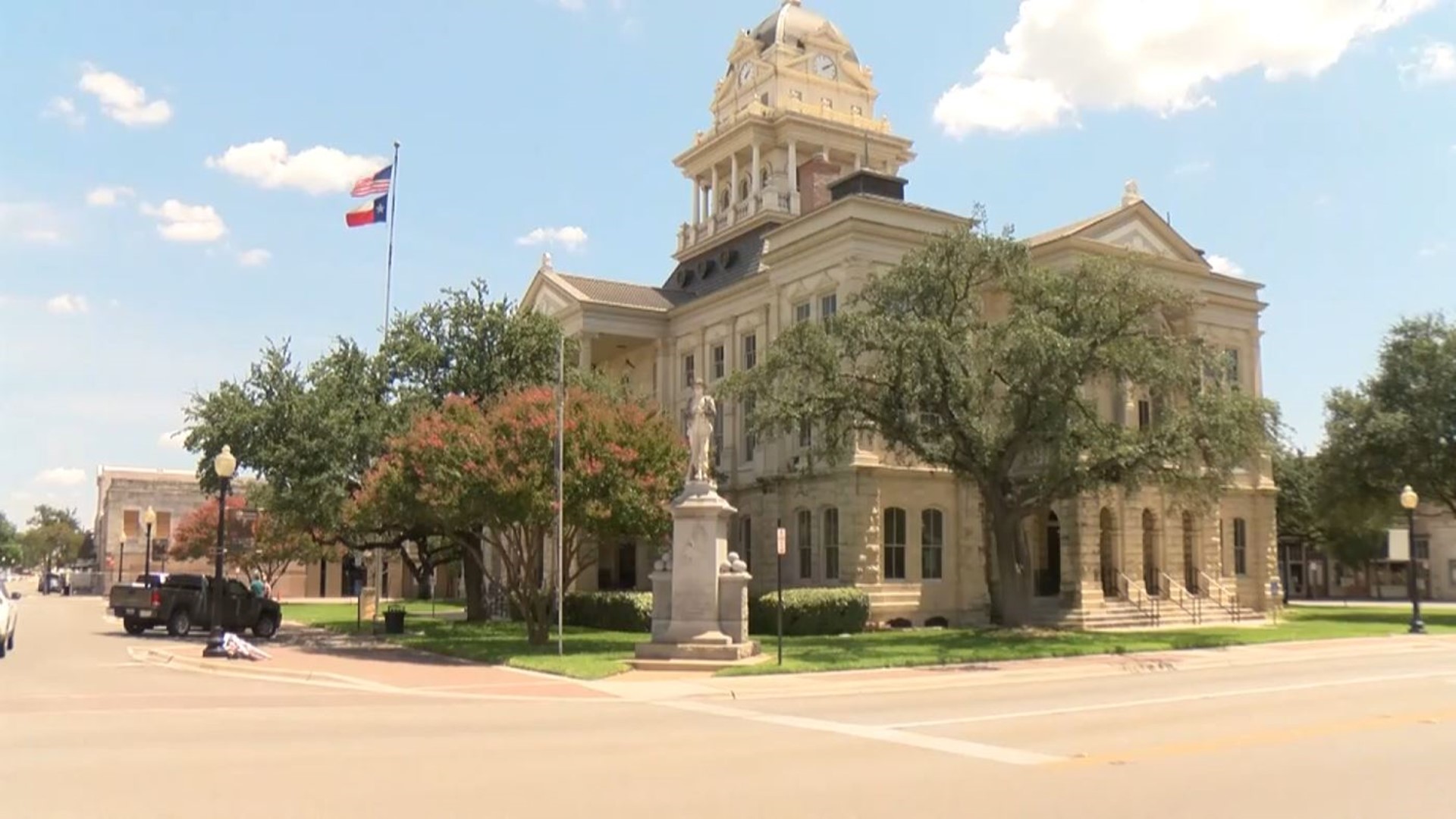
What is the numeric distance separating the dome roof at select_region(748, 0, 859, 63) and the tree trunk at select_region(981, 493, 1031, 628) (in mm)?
36227

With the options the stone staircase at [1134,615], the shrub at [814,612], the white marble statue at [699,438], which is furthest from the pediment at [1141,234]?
the white marble statue at [699,438]

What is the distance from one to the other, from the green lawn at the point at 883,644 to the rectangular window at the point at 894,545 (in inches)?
138

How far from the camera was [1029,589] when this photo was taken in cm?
3528

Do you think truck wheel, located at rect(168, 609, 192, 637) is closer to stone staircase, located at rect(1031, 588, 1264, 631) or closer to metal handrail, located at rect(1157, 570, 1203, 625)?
stone staircase, located at rect(1031, 588, 1264, 631)

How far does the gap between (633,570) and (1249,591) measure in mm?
23179

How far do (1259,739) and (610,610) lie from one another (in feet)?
82.4

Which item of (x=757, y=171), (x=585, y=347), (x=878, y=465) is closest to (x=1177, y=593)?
(x=878, y=465)

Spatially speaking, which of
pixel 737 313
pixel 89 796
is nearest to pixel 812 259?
pixel 737 313

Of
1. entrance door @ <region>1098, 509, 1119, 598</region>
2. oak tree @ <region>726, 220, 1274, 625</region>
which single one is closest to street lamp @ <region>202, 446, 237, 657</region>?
oak tree @ <region>726, 220, 1274, 625</region>

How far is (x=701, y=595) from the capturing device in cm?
2416

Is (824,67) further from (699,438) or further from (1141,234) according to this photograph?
(699,438)

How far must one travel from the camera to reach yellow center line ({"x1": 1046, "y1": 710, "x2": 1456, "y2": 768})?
12258 millimetres

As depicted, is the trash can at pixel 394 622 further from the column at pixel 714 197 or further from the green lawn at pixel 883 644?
the column at pixel 714 197

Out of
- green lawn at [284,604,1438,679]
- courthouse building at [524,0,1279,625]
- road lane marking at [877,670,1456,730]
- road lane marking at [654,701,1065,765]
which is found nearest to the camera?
road lane marking at [654,701,1065,765]
